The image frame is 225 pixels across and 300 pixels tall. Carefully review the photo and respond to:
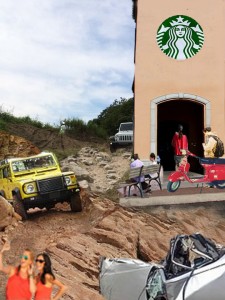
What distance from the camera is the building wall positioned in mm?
16891

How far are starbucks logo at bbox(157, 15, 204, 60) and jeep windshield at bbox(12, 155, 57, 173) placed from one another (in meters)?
6.82

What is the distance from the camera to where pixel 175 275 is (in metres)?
6.57

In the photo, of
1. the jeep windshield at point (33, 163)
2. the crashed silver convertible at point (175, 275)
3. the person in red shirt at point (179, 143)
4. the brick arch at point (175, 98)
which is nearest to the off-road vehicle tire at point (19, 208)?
the jeep windshield at point (33, 163)

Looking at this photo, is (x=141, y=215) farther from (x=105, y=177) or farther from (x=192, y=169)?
(x=192, y=169)

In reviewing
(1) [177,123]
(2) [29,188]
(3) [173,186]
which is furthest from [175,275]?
(1) [177,123]

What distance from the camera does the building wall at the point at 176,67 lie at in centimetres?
1689

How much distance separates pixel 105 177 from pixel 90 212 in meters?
6.18

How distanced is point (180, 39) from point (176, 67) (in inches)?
42.6

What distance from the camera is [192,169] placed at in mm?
20703

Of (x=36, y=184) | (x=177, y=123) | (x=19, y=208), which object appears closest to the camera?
(x=19, y=208)

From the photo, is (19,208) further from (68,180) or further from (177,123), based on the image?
(177,123)

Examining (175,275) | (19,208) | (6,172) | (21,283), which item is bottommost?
(175,275)

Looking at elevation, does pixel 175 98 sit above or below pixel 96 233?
above

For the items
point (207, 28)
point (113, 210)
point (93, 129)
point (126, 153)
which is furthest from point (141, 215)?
point (93, 129)
